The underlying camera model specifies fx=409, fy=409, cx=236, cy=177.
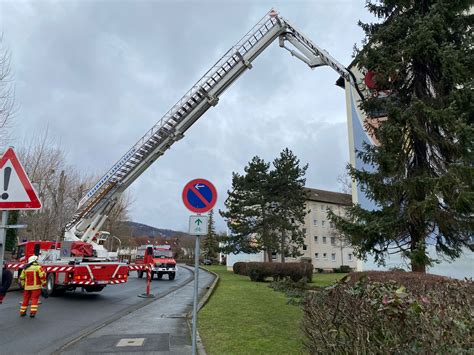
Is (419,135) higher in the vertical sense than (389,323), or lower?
higher

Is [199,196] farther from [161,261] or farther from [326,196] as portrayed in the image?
[326,196]

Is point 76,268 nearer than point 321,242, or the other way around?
point 76,268

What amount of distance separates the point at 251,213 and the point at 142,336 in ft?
112

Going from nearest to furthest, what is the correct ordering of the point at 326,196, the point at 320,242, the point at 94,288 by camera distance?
the point at 94,288 < the point at 320,242 < the point at 326,196

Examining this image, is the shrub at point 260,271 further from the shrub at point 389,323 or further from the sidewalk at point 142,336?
the shrub at point 389,323

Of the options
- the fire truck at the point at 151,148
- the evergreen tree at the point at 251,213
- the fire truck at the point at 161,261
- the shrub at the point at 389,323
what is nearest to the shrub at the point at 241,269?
the evergreen tree at the point at 251,213

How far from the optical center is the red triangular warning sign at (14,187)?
4426 mm

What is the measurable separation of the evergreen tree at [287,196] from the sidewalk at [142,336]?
31.6 m

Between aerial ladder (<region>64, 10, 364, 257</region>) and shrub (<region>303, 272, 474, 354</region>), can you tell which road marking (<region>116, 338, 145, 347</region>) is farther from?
aerial ladder (<region>64, 10, 364, 257</region>)

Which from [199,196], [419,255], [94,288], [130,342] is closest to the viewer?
[199,196]

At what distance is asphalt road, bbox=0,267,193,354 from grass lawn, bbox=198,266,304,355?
2831mm

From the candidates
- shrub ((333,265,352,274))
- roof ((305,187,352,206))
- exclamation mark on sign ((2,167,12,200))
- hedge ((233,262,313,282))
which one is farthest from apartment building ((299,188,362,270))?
exclamation mark on sign ((2,167,12,200))

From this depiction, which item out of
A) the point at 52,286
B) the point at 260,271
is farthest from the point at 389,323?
the point at 260,271

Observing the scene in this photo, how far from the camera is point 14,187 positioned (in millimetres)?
4496
